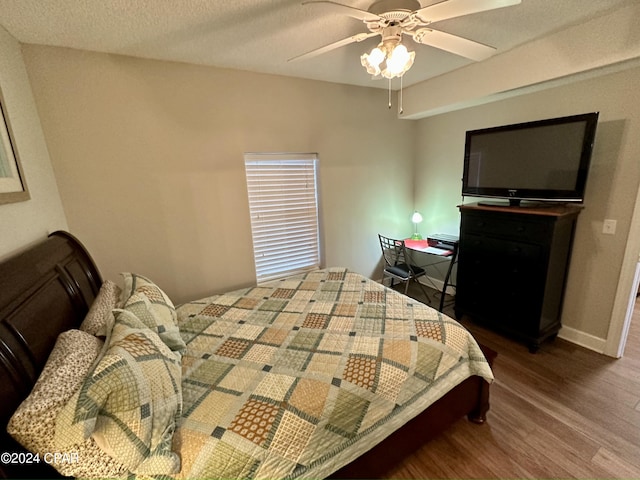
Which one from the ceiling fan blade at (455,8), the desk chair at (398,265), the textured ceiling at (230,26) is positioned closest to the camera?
the ceiling fan blade at (455,8)

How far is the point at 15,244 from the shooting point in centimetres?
142

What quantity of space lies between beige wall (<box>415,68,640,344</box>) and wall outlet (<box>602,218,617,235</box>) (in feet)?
0.08

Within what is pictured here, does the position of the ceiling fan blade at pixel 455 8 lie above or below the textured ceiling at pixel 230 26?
below

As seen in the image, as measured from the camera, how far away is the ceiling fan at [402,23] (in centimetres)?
122

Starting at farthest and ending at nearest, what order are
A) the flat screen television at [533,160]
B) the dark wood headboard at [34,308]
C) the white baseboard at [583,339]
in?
1. the white baseboard at [583,339]
2. the flat screen television at [533,160]
3. the dark wood headboard at [34,308]

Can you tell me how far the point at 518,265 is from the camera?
2.36m

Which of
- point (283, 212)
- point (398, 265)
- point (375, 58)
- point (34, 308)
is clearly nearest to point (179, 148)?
point (283, 212)

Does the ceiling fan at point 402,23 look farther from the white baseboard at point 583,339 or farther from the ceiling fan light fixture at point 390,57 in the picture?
the white baseboard at point 583,339

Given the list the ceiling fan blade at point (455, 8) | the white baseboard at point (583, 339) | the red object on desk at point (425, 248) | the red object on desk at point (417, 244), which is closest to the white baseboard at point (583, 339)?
the white baseboard at point (583, 339)

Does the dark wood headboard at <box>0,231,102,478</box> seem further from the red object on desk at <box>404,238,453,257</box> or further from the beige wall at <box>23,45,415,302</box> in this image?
the red object on desk at <box>404,238,453,257</box>

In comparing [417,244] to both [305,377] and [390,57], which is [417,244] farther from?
[305,377]

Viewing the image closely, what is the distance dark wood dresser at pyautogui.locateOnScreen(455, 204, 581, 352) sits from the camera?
7.27ft

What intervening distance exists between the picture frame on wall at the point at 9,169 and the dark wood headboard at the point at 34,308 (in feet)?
0.94

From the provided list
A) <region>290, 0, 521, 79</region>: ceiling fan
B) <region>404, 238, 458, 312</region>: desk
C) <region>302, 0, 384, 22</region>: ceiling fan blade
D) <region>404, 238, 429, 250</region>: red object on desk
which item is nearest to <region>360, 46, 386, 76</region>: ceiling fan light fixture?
<region>290, 0, 521, 79</region>: ceiling fan
